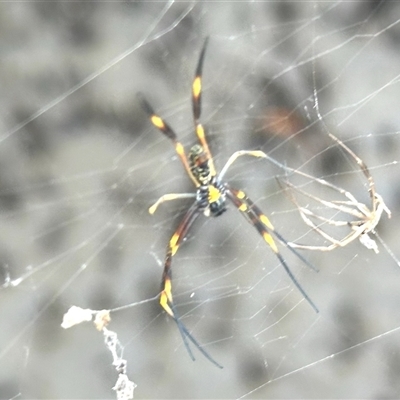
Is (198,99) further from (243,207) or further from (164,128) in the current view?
(243,207)

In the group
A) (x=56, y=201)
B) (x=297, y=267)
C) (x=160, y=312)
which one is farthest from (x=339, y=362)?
(x=56, y=201)

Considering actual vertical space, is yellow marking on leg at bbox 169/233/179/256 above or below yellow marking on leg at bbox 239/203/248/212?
above

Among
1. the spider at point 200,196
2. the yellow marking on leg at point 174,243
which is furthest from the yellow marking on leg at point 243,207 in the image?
the yellow marking on leg at point 174,243

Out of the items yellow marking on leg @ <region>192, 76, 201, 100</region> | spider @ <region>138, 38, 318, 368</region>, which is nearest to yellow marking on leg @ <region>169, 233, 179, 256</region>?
spider @ <region>138, 38, 318, 368</region>

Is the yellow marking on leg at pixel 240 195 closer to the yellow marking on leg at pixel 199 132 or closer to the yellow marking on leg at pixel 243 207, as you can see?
the yellow marking on leg at pixel 243 207

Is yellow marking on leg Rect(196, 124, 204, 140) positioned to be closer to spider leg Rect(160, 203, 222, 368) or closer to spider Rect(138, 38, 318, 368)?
spider Rect(138, 38, 318, 368)

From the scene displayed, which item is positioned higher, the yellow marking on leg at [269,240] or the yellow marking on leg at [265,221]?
the yellow marking on leg at [265,221]

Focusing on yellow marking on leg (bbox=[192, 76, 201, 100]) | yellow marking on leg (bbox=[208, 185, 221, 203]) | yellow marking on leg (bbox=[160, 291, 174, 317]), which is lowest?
yellow marking on leg (bbox=[160, 291, 174, 317])
